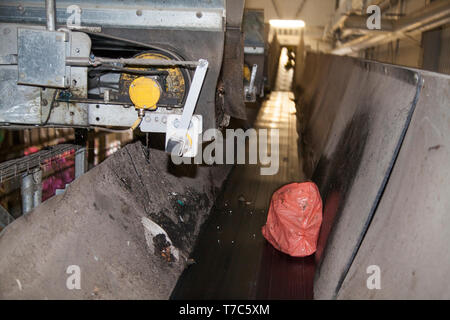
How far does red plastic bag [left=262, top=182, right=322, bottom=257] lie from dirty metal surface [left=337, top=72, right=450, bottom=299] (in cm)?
50

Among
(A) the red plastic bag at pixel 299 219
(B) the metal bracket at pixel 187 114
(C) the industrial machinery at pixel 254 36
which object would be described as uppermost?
(C) the industrial machinery at pixel 254 36

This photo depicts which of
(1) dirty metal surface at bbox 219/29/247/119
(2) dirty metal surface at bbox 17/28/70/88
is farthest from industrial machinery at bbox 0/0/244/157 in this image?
(1) dirty metal surface at bbox 219/29/247/119

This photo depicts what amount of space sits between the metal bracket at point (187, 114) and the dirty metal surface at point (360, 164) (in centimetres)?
76

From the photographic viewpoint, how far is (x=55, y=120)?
186cm

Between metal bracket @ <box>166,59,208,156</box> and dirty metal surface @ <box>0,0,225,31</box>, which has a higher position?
dirty metal surface @ <box>0,0,225,31</box>

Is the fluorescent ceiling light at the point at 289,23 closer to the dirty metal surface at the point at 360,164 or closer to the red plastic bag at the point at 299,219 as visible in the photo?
the dirty metal surface at the point at 360,164

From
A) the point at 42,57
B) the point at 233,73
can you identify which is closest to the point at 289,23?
the point at 233,73

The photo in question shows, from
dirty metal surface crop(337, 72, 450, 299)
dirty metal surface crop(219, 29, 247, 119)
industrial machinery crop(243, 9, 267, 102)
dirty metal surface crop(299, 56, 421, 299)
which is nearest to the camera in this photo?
dirty metal surface crop(337, 72, 450, 299)

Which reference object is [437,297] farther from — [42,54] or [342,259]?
[42,54]

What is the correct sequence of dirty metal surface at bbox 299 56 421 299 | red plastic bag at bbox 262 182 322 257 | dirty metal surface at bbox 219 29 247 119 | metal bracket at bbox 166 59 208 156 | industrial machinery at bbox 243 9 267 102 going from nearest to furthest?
dirty metal surface at bbox 299 56 421 299 → metal bracket at bbox 166 59 208 156 → red plastic bag at bbox 262 182 322 257 → dirty metal surface at bbox 219 29 247 119 → industrial machinery at bbox 243 9 267 102

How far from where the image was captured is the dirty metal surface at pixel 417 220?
1271 mm

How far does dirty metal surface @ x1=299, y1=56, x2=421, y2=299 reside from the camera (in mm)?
1629

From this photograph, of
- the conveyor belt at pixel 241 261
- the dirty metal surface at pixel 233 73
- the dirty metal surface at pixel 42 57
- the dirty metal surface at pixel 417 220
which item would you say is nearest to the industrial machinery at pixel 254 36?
the conveyor belt at pixel 241 261

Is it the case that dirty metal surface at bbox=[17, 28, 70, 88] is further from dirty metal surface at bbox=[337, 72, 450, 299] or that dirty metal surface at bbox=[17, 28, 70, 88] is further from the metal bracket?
dirty metal surface at bbox=[337, 72, 450, 299]
